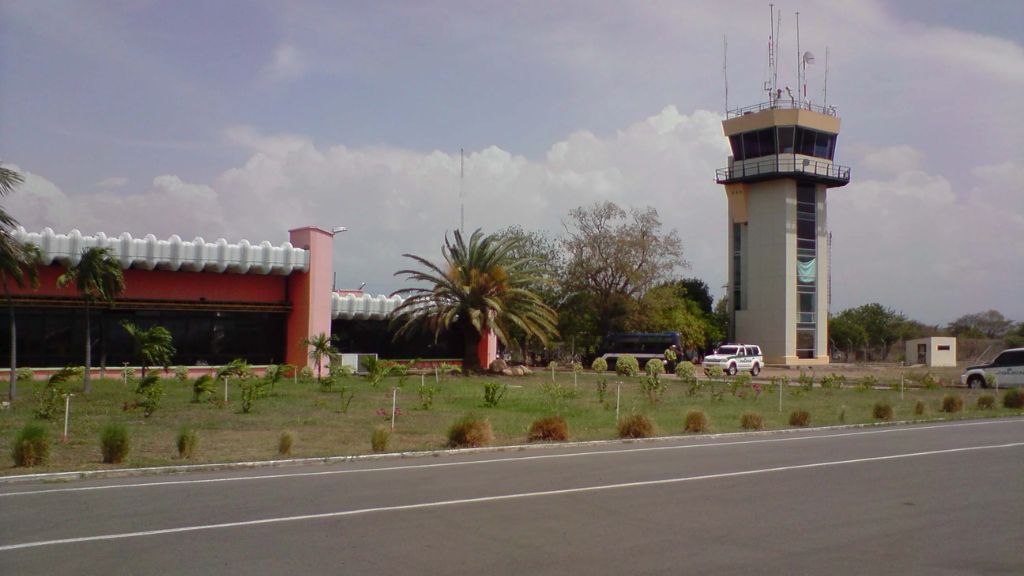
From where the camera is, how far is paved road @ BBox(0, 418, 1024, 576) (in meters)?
7.89

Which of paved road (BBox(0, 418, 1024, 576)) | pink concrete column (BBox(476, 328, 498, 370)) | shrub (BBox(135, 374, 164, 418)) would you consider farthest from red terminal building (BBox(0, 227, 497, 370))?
paved road (BBox(0, 418, 1024, 576))

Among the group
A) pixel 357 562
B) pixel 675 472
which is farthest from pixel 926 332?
pixel 357 562

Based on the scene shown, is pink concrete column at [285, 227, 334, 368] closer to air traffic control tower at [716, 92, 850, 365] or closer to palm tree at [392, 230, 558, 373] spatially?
palm tree at [392, 230, 558, 373]

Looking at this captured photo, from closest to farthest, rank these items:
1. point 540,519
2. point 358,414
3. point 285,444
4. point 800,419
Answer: point 540,519, point 285,444, point 800,419, point 358,414

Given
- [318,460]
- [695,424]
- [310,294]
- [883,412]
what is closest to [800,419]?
[883,412]

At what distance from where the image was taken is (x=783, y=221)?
71375 millimetres

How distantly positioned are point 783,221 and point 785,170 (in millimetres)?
4283

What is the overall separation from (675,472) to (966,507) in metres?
4.48

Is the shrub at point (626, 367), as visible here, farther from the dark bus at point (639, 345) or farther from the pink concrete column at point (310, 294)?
the pink concrete column at point (310, 294)

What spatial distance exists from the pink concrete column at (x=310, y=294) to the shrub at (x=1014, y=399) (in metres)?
28.1

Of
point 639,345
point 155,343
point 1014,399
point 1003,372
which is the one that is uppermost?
point 639,345

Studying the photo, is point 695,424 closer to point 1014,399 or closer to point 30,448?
point 30,448

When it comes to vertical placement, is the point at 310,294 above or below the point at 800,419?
above

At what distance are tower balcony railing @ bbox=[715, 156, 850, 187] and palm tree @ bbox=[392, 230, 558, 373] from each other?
34.5m
